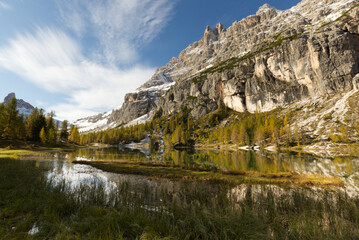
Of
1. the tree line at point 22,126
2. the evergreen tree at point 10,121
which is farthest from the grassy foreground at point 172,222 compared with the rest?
the tree line at point 22,126

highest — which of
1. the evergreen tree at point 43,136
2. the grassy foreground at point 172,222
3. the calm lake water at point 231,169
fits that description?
the evergreen tree at point 43,136

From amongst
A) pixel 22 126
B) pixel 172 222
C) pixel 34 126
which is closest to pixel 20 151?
pixel 22 126

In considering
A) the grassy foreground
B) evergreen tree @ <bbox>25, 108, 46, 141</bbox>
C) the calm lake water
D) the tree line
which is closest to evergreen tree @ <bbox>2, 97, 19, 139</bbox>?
the tree line

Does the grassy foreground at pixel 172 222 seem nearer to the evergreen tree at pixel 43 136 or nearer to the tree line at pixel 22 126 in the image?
the tree line at pixel 22 126

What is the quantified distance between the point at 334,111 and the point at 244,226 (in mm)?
121602

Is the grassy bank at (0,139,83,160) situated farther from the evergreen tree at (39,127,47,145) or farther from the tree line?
→ the evergreen tree at (39,127,47,145)

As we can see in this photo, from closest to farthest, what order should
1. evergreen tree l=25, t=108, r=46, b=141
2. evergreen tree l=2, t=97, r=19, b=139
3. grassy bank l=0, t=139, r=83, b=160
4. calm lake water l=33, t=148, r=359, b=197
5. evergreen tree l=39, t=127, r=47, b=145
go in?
calm lake water l=33, t=148, r=359, b=197
grassy bank l=0, t=139, r=83, b=160
evergreen tree l=2, t=97, r=19, b=139
evergreen tree l=39, t=127, r=47, b=145
evergreen tree l=25, t=108, r=46, b=141

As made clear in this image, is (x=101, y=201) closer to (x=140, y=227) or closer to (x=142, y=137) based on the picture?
(x=140, y=227)

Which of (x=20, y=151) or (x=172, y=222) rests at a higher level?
(x=20, y=151)

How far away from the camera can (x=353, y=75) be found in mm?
112250

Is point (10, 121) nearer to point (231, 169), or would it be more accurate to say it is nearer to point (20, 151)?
point (20, 151)

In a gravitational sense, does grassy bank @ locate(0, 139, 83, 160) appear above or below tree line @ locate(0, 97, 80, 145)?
below

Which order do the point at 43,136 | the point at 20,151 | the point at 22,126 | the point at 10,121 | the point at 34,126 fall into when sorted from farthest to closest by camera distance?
the point at 34,126, the point at 43,136, the point at 22,126, the point at 10,121, the point at 20,151

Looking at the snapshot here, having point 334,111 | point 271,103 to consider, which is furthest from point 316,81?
point 334,111
